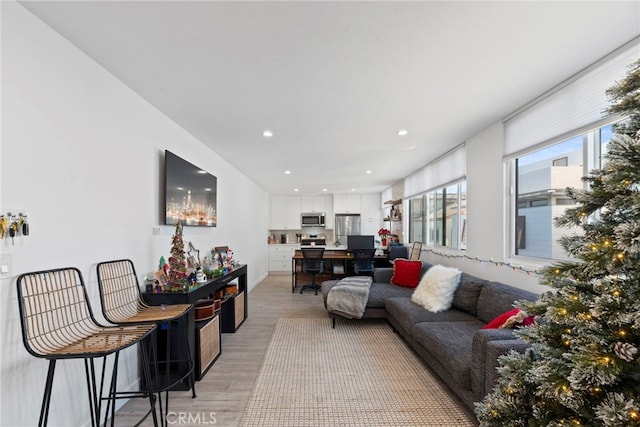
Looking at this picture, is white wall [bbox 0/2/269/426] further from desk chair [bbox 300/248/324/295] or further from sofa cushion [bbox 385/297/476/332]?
desk chair [bbox 300/248/324/295]

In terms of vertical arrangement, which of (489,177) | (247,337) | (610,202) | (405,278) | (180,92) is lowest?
(247,337)

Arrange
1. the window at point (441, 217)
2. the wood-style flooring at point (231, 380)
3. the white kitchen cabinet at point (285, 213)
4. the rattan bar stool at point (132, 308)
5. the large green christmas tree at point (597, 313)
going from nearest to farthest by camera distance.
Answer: the large green christmas tree at point (597, 313), the rattan bar stool at point (132, 308), the wood-style flooring at point (231, 380), the window at point (441, 217), the white kitchen cabinet at point (285, 213)

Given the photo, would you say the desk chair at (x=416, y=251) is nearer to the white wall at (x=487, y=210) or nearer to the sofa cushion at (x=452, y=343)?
the white wall at (x=487, y=210)

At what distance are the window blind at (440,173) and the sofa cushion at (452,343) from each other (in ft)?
6.71

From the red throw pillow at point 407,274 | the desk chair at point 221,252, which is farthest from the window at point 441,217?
the desk chair at point 221,252

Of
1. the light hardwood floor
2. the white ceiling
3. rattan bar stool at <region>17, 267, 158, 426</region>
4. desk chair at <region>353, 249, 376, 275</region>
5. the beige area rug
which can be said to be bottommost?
the light hardwood floor

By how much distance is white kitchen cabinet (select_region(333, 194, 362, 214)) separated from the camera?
8.49m

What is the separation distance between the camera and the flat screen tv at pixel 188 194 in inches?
108

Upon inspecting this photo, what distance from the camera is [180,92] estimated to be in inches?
90.5

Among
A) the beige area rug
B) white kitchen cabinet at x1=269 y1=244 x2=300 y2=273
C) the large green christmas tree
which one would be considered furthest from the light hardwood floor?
white kitchen cabinet at x1=269 y1=244 x2=300 y2=273

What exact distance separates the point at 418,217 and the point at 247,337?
12.8ft

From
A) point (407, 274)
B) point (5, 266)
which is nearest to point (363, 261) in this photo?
point (407, 274)

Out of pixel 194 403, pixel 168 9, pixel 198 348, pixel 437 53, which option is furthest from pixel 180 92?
pixel 194 403

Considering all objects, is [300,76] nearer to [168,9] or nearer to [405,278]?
[168,9]
